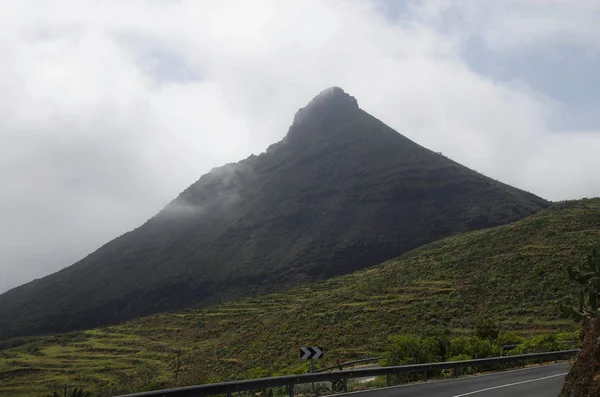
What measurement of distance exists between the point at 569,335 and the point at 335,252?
104 meters

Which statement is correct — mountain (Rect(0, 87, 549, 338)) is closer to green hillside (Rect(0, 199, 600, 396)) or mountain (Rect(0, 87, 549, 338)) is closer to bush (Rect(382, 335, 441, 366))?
green hillside (Rect(0, 199, 600, 396))

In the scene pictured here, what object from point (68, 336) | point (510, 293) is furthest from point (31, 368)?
point (510, 293)

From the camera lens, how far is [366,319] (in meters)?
51.3

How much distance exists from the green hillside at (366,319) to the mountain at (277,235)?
51048mm

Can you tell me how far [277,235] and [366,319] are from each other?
349 ft

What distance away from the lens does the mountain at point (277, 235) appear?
136 meters

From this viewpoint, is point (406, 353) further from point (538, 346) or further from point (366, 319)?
point (366, 319)

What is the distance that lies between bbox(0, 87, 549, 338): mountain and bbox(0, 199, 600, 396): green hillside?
51.0 m

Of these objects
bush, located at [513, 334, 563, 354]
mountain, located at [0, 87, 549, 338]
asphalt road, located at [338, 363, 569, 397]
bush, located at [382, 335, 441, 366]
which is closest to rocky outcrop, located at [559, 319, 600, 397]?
asphalt road, located at [338, 363, 569, 397]

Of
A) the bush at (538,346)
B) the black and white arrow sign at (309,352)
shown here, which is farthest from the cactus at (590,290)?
the bush at (538,346)

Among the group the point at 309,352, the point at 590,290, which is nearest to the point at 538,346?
the point at 309,352

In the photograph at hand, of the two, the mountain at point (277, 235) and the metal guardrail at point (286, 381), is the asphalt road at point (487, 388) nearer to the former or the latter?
the metal guardrail at point (286, 381)

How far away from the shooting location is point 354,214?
523 ft

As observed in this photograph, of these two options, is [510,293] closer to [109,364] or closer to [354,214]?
[109,364]
